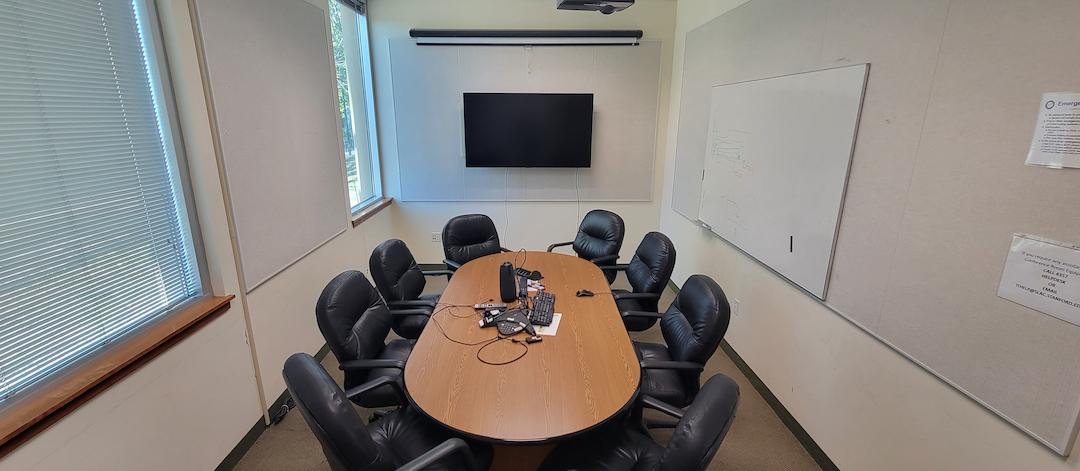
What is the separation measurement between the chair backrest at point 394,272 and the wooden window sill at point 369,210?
47.4 inches

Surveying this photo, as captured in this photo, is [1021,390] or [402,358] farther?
[402,358]

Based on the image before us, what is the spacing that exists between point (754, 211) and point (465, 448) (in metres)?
2.33

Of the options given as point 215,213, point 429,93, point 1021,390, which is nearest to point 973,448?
point 1021,390

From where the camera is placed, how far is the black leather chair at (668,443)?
3.90 ft

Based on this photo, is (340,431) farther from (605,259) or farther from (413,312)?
(605,259)

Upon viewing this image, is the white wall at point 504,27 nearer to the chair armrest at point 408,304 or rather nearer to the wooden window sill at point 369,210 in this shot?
the wooden window sill at point 369,210

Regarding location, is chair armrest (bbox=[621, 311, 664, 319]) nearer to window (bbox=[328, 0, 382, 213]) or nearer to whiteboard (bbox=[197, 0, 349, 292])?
whiteboard (bbox=[197, 0, 349, 292])

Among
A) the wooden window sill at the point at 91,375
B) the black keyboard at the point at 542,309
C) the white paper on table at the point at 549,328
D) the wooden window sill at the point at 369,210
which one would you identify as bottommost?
the white paper on table at the point at 549,328

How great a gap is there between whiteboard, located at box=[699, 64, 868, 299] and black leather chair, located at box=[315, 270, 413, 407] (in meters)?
2.17

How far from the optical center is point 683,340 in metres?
2.09

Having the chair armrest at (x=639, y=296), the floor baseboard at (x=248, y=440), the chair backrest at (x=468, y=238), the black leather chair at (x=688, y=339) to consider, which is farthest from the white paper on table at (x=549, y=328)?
the floor baseboard at (x=248, y=440)

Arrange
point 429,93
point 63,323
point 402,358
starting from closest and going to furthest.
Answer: point 63,323
point 402,358
point 429,93

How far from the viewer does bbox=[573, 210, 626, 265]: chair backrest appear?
352cm

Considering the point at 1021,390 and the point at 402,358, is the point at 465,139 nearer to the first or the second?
the point at 402,358
